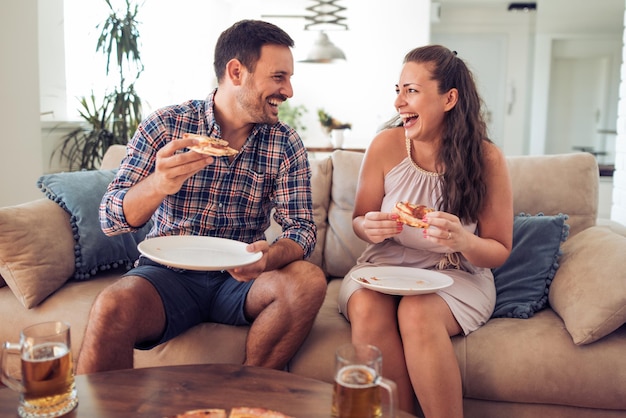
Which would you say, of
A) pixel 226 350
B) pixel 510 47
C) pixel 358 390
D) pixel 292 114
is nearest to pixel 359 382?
pixel 358 390

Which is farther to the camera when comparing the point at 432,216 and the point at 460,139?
the point at 460,139

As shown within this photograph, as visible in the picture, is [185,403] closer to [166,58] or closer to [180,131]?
[180,131]

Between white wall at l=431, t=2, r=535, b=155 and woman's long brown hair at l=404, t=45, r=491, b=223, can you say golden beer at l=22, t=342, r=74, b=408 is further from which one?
white wall at l=431, t=2, r=535, b=155

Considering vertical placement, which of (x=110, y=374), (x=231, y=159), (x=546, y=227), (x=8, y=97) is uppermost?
(x=8, y=97)

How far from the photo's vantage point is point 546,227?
2070 mm

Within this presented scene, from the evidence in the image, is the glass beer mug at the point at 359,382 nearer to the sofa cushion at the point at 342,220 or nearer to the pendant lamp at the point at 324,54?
the sofa cushion at the point at 342,220

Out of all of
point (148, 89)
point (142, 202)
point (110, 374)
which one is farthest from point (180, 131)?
point (148, 89)

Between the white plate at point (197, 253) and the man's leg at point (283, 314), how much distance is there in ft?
0.52

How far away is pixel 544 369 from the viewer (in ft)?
5.58

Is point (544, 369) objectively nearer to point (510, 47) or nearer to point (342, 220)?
point (342, 220)

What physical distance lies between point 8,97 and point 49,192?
4.45 ft

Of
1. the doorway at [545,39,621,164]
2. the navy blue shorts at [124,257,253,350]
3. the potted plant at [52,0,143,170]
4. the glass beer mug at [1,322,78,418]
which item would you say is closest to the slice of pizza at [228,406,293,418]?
the glass beer mug at [1,322,78,418]

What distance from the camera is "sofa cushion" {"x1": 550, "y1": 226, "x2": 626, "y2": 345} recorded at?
1701mm

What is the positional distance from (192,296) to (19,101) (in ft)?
6.87
